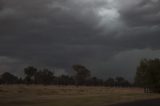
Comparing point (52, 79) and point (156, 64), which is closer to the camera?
point (156, 64)

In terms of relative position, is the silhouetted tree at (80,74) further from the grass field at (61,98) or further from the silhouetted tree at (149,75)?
the grass field at (61,98)

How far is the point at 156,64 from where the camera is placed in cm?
10188

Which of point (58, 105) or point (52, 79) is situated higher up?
point (52, 79)

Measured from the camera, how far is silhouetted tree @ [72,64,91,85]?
7367 inches

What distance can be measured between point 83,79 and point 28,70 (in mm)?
31712

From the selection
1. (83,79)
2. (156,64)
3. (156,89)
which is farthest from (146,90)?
(83,79)

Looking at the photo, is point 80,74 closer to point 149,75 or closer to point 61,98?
point 149,75

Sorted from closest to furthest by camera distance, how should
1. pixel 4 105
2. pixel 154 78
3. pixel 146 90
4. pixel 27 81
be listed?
1. pixel 4 105
2. pixel 146 90
3. pixel 154 78
4. pixel 27 81

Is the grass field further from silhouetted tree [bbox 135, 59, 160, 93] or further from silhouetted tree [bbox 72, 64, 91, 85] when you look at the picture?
silhouetted tree [bbox 72, 64, 91, 85]

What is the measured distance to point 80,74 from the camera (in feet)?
618

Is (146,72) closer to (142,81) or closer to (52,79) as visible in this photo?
(142,81)

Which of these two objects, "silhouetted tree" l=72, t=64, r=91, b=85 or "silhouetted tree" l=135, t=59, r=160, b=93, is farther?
"silhouetted tree" l=72, t=64, r=91, b=85

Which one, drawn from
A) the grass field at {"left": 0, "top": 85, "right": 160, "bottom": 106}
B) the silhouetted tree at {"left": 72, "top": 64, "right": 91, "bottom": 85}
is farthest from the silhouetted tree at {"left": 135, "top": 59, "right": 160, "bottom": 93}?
the silhouetted tree at {"left": 72, "top": 64, "right": 91, "bottom": 85}

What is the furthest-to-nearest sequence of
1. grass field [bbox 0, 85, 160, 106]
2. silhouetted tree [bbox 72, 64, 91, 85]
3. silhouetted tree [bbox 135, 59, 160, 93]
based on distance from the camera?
1. silhouetted tree [bbox 72, 64, 91, 85]
2. silhouetted tree [bbox 135, 59, 160, 93]
3. grass field [bbox 0, 85, 160, 106]
